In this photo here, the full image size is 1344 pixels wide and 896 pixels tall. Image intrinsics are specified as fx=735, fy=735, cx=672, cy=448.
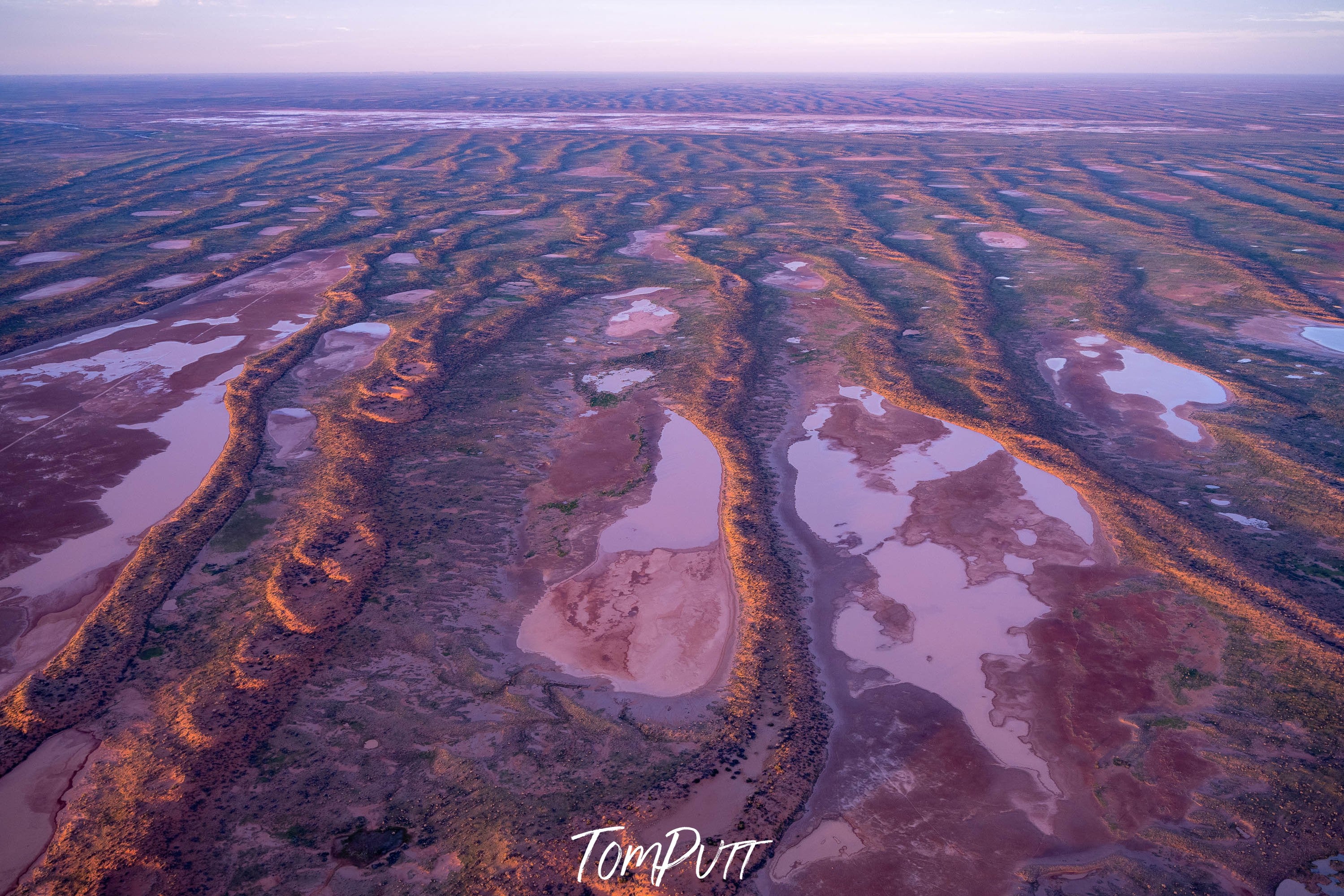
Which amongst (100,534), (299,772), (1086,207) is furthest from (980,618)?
(1086,207)

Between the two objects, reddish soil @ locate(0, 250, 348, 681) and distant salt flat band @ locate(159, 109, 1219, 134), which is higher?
distant salt flat band @ locate(159, 109, 1219, 134)

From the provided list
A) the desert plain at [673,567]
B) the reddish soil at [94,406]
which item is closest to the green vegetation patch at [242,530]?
the desert plain at [673,567]

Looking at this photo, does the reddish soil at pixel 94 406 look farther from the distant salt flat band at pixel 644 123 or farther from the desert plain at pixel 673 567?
the distant salt flat band at pixel 644 123

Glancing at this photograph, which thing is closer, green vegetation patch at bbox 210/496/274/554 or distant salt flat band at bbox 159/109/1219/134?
green vegetation patch at bbox 210/496/274/554

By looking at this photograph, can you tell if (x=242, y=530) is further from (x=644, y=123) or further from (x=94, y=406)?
(x=644, y=123)

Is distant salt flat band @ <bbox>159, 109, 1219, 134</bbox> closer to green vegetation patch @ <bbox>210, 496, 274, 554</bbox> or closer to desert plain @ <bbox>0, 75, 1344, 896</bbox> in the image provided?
desert plain @ <bbox>0, 75, 1344, 896</bbox>

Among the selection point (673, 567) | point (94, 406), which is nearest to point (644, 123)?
point (94, 406)

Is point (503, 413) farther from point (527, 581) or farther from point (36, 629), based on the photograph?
point (36, 629)

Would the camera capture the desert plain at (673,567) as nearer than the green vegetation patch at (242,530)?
Yes

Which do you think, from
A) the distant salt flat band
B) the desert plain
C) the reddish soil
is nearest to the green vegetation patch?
the desert plain
